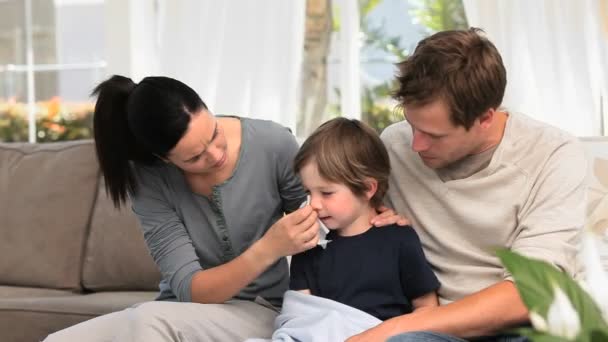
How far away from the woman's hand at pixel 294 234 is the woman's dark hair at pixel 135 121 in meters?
0.27

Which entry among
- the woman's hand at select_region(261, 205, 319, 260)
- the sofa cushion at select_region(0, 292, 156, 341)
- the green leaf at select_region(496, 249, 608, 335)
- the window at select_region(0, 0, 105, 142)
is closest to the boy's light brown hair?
the woman's hand at select_region(261, 205, 319, 260)

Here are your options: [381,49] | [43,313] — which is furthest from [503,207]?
[381,49]

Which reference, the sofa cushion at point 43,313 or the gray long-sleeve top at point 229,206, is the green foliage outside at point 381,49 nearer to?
the sofa cushion at point 43,313

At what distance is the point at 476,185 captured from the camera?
1805 mm

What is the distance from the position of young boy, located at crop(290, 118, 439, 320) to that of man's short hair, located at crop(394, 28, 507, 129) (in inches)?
6.7

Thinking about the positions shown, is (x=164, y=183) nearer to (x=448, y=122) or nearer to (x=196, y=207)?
(x=196, y=207)

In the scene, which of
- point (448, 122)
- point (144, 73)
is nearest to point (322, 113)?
point (144, 73)

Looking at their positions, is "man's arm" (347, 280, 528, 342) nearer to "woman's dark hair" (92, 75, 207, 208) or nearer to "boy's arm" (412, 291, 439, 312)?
"boy's arm" (412, 291, 439, 312)

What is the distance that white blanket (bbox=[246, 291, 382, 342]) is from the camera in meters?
1.71

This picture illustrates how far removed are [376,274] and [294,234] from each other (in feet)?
0.66

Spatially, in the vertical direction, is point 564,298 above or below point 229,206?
above

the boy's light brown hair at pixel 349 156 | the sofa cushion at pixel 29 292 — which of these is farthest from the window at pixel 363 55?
the boy's light brown hair at pixel 349 156

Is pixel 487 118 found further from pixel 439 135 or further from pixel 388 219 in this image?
pixel 388 219

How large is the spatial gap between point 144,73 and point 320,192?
2.50 m
